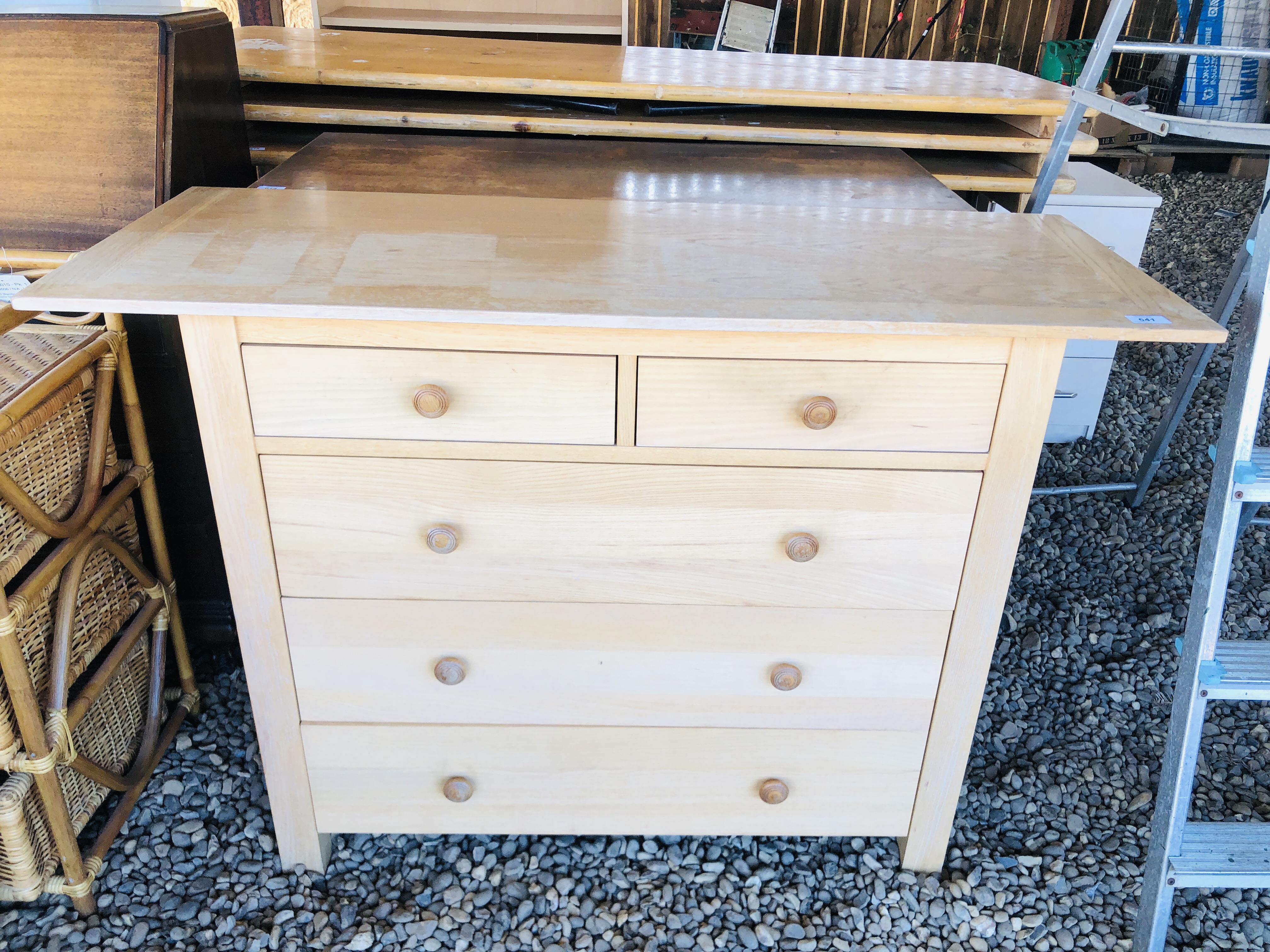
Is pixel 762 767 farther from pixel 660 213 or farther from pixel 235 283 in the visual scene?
pixel 235 283

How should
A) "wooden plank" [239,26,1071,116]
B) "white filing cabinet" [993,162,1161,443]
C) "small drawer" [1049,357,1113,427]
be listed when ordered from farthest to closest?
"small drawer" [1049,357,1113,427]
"white filing cabinet" [993,162,1161,443]
"wooden plank" [239,26,1071,116]

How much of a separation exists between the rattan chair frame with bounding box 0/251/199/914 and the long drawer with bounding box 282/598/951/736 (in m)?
0.36

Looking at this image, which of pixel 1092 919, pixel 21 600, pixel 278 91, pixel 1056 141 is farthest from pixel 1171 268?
pixel 21 600

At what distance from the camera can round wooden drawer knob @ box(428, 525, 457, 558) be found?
1.32 meters

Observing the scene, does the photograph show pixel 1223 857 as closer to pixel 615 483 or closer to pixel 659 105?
pixel 615 483

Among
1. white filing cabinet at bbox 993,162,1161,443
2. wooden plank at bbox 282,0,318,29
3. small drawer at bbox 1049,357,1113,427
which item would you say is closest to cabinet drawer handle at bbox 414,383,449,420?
white filing cabinet at bbox 993,162,1161,443

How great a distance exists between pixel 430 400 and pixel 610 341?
0.24 meters

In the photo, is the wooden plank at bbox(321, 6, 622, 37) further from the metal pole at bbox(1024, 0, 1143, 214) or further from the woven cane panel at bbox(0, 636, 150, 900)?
the woven cane panel at bbox(0, 636, 150, 900)

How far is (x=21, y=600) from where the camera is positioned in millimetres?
1356

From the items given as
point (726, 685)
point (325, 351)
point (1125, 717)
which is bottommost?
point (1125, 717)

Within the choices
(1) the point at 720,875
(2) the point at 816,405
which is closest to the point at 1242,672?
(2) the point at 816,405

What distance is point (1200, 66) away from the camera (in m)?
4.34

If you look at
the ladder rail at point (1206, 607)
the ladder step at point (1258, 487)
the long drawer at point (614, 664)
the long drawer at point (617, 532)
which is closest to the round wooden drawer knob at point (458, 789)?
the long drawer at point (614, 664)

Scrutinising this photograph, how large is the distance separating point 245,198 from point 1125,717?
1964 mm
